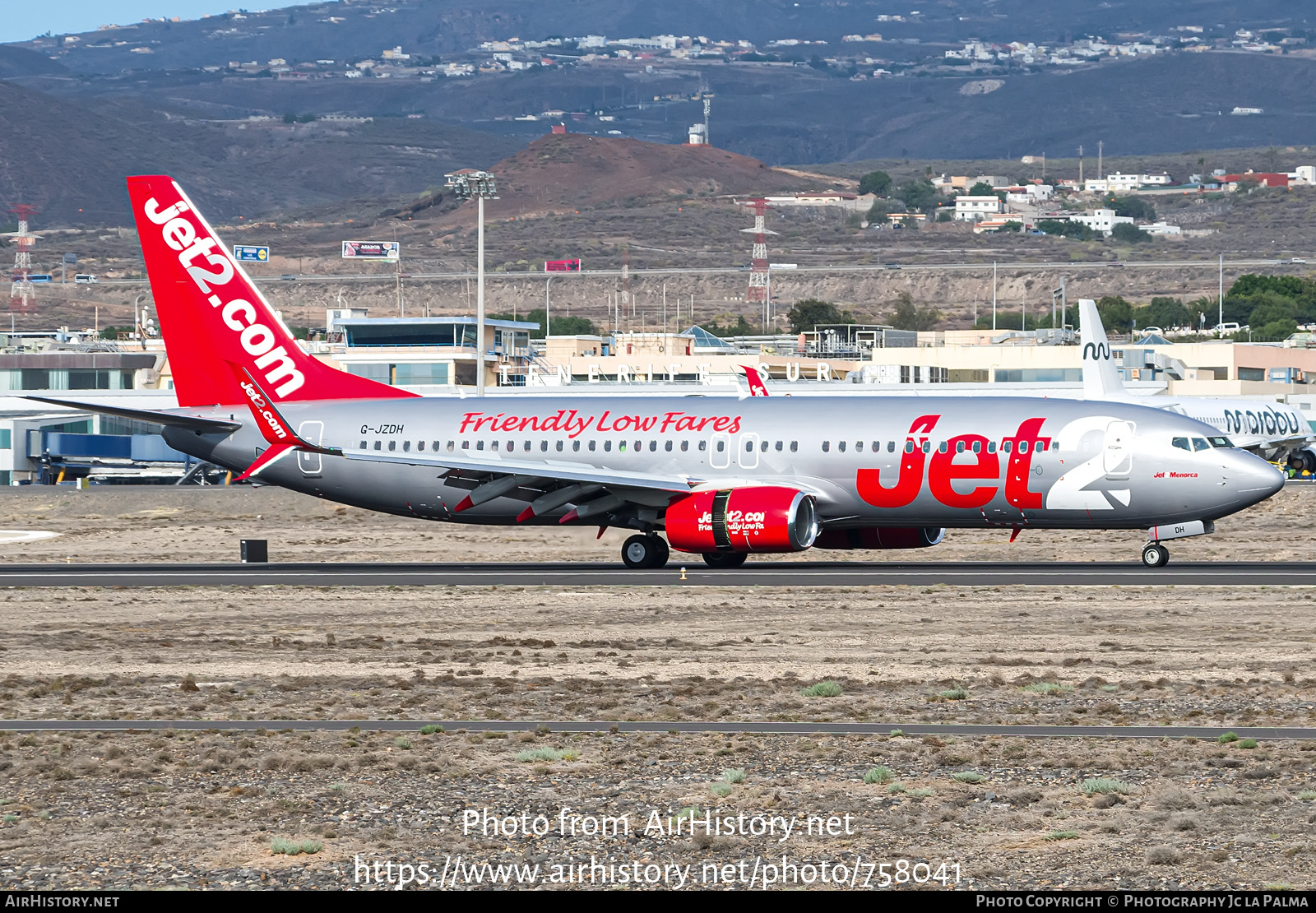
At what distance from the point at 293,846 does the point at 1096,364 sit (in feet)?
222

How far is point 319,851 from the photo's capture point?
16.1 m

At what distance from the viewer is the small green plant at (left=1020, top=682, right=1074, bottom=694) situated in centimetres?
2503

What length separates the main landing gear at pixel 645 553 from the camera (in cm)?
4675

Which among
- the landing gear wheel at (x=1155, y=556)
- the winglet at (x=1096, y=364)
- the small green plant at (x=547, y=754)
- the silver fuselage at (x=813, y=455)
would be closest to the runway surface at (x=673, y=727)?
the small green plant at (x=547, y=754)

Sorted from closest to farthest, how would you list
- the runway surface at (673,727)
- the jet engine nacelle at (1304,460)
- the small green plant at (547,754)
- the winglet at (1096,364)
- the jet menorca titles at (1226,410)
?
the small green plant at (547,754), the runway surface at (673,727), the winglet at (1096,364), the jet menorca titles at (1226,410), the jet engine nacelle at (1304,460)

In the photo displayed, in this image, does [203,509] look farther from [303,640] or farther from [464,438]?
[303,640]

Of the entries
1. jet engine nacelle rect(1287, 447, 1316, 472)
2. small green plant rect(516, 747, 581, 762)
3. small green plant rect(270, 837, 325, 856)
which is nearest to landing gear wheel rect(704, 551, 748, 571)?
small green plant rect(516, 747, 581, 762)

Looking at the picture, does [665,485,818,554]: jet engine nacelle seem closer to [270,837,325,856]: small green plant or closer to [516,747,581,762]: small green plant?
[516,747,581,762]: small green plant

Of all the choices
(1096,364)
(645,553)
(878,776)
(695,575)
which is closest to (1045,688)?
(878,776)

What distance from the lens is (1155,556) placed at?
44.5 meters

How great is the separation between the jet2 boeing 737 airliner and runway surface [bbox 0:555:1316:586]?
1.06 metres

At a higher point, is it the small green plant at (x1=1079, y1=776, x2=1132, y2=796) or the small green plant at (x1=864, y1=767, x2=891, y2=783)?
the small green plant at (x1=1079, y1=776, x2=1132, y2=796)

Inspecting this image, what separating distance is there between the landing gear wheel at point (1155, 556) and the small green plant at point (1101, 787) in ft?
88.3

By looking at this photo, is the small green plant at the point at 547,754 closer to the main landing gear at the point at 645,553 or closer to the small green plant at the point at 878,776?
the small green plant at the point at 878,776
